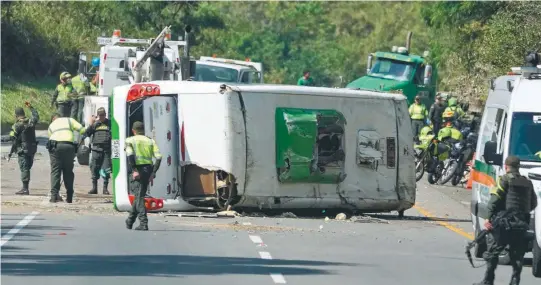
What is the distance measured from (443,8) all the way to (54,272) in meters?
30.2

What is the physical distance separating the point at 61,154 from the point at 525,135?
9951mm

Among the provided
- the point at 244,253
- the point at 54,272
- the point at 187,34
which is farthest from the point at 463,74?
the point at 54,272

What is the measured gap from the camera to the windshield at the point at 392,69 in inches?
1791

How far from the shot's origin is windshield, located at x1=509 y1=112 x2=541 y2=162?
18.2m

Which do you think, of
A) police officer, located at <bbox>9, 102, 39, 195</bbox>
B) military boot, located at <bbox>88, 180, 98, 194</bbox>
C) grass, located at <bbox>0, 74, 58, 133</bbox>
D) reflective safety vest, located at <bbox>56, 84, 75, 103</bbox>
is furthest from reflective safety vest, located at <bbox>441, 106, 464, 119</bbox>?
grass, located at <bbox>0, 74, 58, 133</bbox>

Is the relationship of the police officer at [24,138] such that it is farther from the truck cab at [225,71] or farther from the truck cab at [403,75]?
the truck cab at [403,75]

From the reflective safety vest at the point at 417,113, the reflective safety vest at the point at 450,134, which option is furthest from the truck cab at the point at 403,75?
the reflective safety vest at the point at 450,134

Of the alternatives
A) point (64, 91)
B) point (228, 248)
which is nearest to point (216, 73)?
point (64, 91)

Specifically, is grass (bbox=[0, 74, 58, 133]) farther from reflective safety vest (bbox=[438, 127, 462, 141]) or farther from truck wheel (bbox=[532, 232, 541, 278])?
truck wheel (bbox=[532, 232, 541, 278])

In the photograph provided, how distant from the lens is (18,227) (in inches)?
813

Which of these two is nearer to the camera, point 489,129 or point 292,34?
point 489,129

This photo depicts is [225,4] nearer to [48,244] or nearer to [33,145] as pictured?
[33,145]

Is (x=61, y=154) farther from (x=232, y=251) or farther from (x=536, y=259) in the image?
(x=536, y=259)

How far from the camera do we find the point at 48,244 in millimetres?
18391
